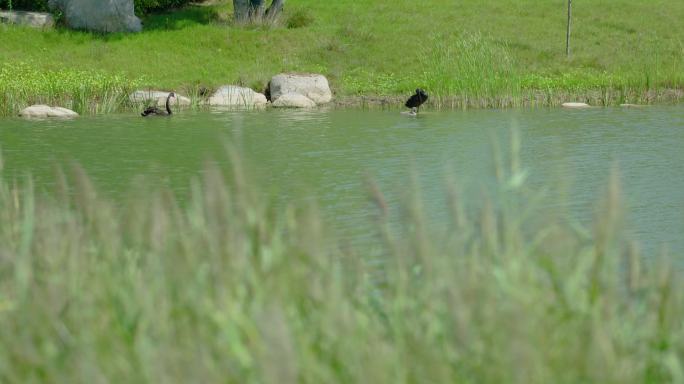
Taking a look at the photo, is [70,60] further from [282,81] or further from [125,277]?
[125,277]

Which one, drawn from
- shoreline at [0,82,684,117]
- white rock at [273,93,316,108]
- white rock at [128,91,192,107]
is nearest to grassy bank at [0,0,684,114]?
shoreline at [0,82,684,117]

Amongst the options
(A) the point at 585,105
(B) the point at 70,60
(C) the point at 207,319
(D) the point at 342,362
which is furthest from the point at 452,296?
(B) the point at 70,60

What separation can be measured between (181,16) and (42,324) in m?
32.0

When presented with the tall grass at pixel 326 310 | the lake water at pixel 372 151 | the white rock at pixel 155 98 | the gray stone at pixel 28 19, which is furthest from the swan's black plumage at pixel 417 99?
the tall grass at pixel 326 310

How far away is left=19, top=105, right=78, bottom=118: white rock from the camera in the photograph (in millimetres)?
21000

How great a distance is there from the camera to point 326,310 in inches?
141

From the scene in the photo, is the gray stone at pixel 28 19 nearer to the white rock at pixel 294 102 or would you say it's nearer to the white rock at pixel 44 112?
the white rock at pixel 294 102

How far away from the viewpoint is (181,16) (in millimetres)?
35031

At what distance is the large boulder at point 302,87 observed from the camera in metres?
25.5

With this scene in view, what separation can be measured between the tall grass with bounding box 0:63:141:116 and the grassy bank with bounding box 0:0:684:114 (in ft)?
6.58

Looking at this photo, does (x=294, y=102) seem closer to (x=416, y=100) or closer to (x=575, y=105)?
(x=416, y=100)

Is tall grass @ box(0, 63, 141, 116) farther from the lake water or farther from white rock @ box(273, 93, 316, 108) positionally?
white rock @ box(273, 93, 316, 108)

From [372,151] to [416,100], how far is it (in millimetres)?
6726

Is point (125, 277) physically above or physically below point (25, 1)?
below
